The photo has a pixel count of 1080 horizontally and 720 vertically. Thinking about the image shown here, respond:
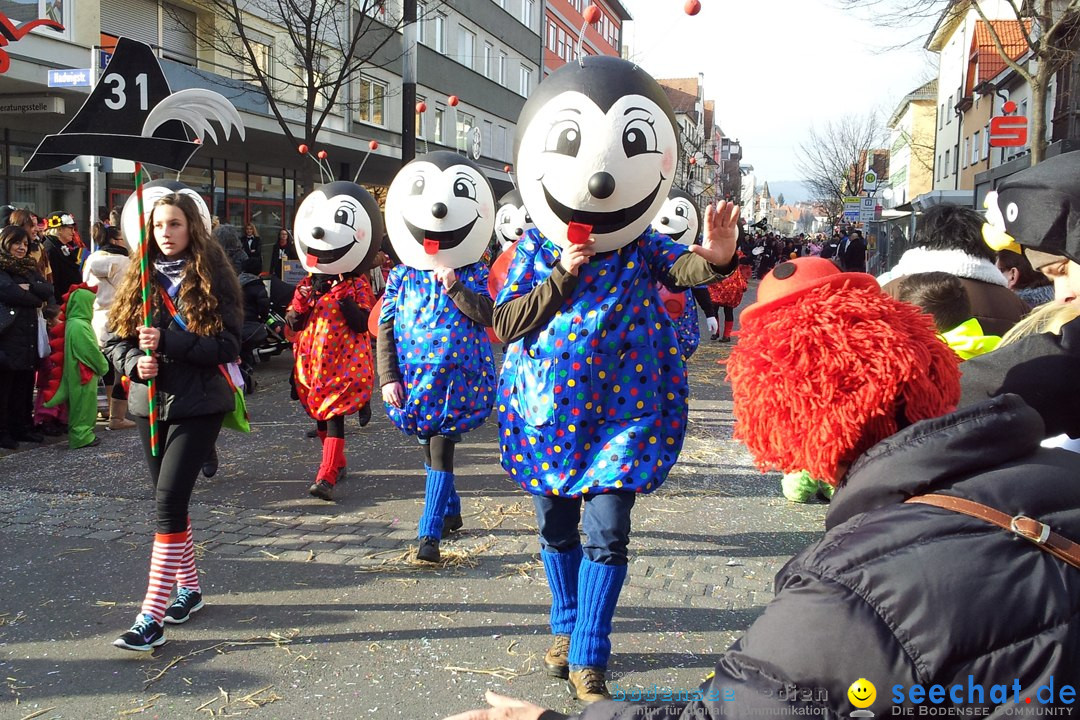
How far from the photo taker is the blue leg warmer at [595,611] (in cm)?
316

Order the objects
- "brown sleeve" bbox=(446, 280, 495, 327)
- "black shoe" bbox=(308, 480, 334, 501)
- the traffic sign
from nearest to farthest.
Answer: "brown sleeve" bbox=(446, 280, 495, 327)
"black shoe" bbox=(308, 480, 334, 501)
the traffic sign

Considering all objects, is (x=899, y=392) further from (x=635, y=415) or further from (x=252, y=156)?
(x=252, y=156)

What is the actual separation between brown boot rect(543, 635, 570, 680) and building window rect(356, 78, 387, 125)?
73.1ft

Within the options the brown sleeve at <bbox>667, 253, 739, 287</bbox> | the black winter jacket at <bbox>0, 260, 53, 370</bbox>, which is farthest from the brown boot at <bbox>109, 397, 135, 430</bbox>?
the brown sleeve at <bbox>667, 253, 739, 287</bbox>

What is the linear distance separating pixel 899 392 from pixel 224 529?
444cm

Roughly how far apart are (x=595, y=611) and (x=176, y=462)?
1811 millimetres

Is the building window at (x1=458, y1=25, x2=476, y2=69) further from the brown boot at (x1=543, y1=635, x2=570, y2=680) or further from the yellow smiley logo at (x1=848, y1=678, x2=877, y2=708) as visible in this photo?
the yellow smiley logo at (x1=848, y1=678, x2=877, y2=708)

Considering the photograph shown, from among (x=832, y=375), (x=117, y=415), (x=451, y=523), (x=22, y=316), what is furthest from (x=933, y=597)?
(x=117, y=415)

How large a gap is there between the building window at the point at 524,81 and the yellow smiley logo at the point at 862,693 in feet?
127

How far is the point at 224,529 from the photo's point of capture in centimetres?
511

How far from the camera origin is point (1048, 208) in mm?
2037

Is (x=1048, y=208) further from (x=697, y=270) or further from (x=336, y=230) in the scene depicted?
(x=336, y=230)

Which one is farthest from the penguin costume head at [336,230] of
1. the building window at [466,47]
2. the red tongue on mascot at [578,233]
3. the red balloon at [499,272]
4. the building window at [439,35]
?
the building window at [466,47]

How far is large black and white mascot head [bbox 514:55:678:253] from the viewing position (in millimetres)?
3250
